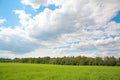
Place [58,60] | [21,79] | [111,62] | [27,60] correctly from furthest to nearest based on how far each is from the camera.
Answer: [27,60] < [58,60] < [111,62] < [21,79]

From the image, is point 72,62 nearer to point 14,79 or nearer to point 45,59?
point 45,59

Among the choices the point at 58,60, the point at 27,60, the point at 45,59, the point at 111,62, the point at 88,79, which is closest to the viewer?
the point at 88,79

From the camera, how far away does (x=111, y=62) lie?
117375 mm

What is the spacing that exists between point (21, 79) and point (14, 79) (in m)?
1.09

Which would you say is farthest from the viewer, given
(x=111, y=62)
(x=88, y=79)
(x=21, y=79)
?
(x=111, y=62)

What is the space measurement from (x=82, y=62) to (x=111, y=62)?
68.8 ft

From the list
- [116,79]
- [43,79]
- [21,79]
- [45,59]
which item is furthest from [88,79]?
[45,59]

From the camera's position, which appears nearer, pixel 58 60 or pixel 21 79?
pixel 21 79

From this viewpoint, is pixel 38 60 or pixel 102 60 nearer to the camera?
pixel 102 60

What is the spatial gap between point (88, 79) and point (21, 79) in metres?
10.6

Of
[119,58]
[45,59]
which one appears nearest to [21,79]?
[119,58]

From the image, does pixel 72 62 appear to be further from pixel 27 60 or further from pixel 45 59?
pixel 27 60

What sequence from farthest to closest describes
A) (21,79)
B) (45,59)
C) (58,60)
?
(45,59)
(58,60)
(21,79)

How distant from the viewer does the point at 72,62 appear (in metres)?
124
